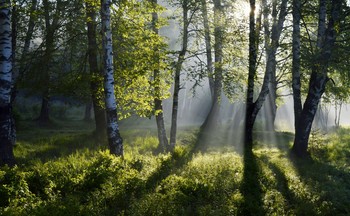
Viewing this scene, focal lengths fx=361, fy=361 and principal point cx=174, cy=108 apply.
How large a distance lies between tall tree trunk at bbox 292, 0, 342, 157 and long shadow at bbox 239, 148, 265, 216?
12.0ft

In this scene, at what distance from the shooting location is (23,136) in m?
21.5

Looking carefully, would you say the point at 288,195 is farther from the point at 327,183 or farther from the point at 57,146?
the point at 57,146

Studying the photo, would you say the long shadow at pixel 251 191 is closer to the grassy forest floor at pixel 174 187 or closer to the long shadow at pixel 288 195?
the grassy forest floor at pixel 174 187

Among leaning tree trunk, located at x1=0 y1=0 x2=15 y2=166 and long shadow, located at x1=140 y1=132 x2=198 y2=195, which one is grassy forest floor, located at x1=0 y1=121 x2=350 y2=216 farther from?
leaning tree trunk, located at x1=0 y1=0 x2=15 y2=166

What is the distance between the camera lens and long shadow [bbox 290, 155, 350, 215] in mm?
9523

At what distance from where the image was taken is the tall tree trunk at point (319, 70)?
14.3 metres

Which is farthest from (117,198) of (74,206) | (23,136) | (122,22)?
(23,136)

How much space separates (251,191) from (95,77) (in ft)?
25.5

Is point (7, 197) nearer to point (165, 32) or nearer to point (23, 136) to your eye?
point (23, 136)

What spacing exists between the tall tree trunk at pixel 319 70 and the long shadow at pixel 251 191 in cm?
366

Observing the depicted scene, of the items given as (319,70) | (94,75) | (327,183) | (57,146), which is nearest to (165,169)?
(327,183)

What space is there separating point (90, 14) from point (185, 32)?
4.52 metres

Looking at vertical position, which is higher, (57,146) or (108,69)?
(108,69)

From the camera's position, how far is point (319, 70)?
1448 centimetres
